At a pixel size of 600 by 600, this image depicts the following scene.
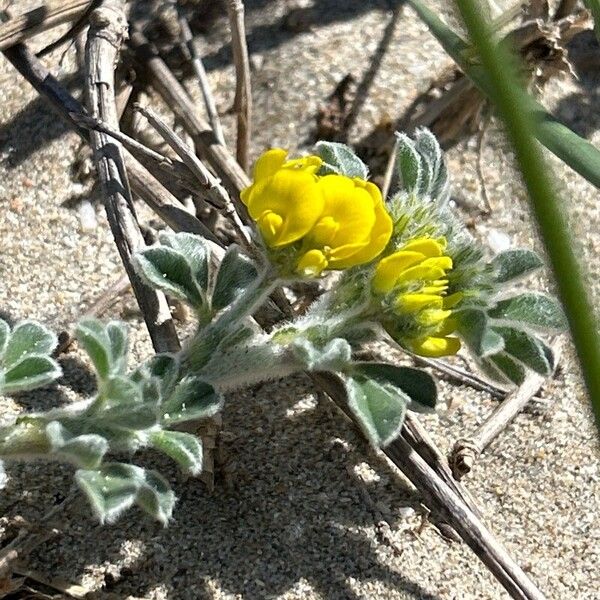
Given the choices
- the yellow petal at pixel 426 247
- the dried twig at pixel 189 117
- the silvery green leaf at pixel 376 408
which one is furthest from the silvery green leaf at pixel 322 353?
the dried twig at pixel 189 117

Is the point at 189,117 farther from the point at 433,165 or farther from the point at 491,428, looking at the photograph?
the point at 491,428

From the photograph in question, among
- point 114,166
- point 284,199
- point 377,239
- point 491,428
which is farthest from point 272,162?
point 491,428

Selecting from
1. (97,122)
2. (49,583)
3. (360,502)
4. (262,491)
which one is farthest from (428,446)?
(97,122)

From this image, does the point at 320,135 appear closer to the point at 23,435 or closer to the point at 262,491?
the point at 262,491

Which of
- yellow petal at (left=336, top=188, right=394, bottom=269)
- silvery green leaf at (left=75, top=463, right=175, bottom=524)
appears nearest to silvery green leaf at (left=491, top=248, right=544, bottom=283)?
yellow petal at (left=336, top=188, right=394, bottom=269)

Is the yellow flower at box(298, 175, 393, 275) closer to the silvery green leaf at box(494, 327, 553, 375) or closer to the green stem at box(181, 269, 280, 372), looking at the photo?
the green stem at box(181, 269, 280, 372)
